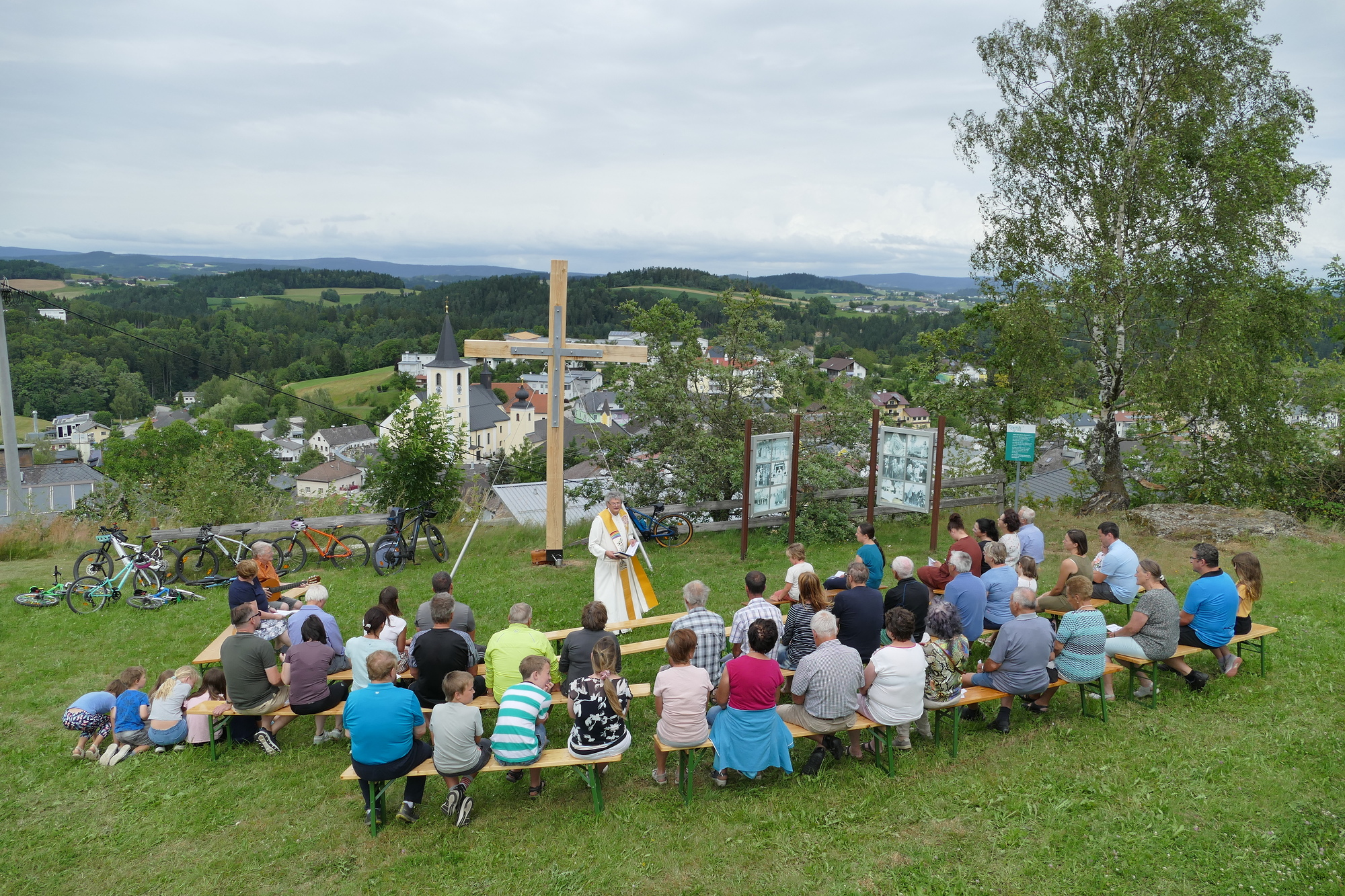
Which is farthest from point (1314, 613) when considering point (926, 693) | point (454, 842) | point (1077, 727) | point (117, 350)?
point (117, 350)

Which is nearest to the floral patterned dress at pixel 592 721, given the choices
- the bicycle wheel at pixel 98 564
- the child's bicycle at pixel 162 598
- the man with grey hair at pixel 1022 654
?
the man with grey hair at pixel 1022 654

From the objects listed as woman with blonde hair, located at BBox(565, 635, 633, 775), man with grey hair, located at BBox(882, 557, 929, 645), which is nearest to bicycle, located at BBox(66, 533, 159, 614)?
woman with blonde hair, located at BBox(565, 635, 633, 775)

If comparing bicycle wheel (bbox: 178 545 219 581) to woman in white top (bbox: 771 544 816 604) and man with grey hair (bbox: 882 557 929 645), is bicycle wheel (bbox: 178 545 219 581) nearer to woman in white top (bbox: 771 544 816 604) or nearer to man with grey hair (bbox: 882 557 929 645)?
woman in white top (bbox: 771 544 816 604)

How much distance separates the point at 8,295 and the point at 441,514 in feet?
33.9

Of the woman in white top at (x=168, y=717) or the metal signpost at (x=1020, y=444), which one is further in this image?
the metal signpost at (x=1020, y=444)

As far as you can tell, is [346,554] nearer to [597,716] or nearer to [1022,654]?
[597,716]

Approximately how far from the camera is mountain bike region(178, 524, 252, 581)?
1034cm

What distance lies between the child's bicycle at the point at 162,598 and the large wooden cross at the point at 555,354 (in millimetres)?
4282

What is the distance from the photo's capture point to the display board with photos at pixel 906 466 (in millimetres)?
11148

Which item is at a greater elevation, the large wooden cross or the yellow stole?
the large wooden cross

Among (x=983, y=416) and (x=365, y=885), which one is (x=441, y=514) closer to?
(x=365, y=885)

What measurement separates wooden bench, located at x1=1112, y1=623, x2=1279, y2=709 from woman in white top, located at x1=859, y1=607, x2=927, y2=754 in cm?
188

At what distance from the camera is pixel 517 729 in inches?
194

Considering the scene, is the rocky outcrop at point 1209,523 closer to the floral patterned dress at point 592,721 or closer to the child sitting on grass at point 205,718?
the floral patterned dress at point 592,721
